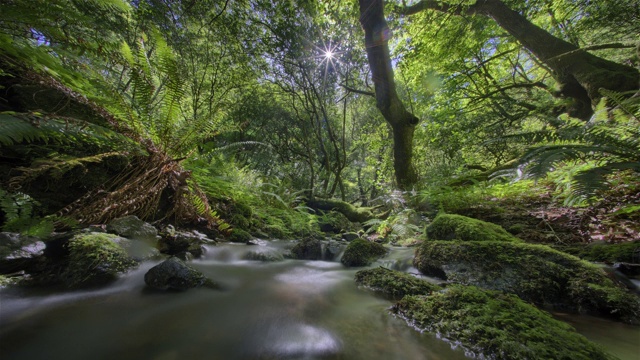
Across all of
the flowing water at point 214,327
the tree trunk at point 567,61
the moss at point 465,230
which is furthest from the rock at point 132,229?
the tree trunk at point 567,61

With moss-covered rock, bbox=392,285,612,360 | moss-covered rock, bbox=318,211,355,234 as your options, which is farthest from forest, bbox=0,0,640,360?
moss-covered rock, bbox=318,211,355,234

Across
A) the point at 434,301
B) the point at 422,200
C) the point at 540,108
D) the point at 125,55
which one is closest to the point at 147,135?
the point at 125,55

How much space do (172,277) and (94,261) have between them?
1.88ft

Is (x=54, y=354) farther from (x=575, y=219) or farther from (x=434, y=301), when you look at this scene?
(x=575, y=219)

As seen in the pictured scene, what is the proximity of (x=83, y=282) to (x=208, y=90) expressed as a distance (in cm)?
794

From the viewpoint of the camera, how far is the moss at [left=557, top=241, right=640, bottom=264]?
187 cm

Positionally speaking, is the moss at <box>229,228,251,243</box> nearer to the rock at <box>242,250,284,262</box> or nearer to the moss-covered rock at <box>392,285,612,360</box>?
the rock at <box>242,250,284,262</box>

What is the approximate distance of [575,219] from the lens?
271 cm

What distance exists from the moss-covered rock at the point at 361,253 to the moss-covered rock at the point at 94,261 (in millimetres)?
2141

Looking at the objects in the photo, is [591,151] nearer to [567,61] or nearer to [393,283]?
[393,283]

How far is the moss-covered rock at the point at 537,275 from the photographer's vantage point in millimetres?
1506

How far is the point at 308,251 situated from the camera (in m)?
3.20

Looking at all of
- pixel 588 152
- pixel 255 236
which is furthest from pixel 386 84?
pixel 255 236

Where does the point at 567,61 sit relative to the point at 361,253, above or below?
above
